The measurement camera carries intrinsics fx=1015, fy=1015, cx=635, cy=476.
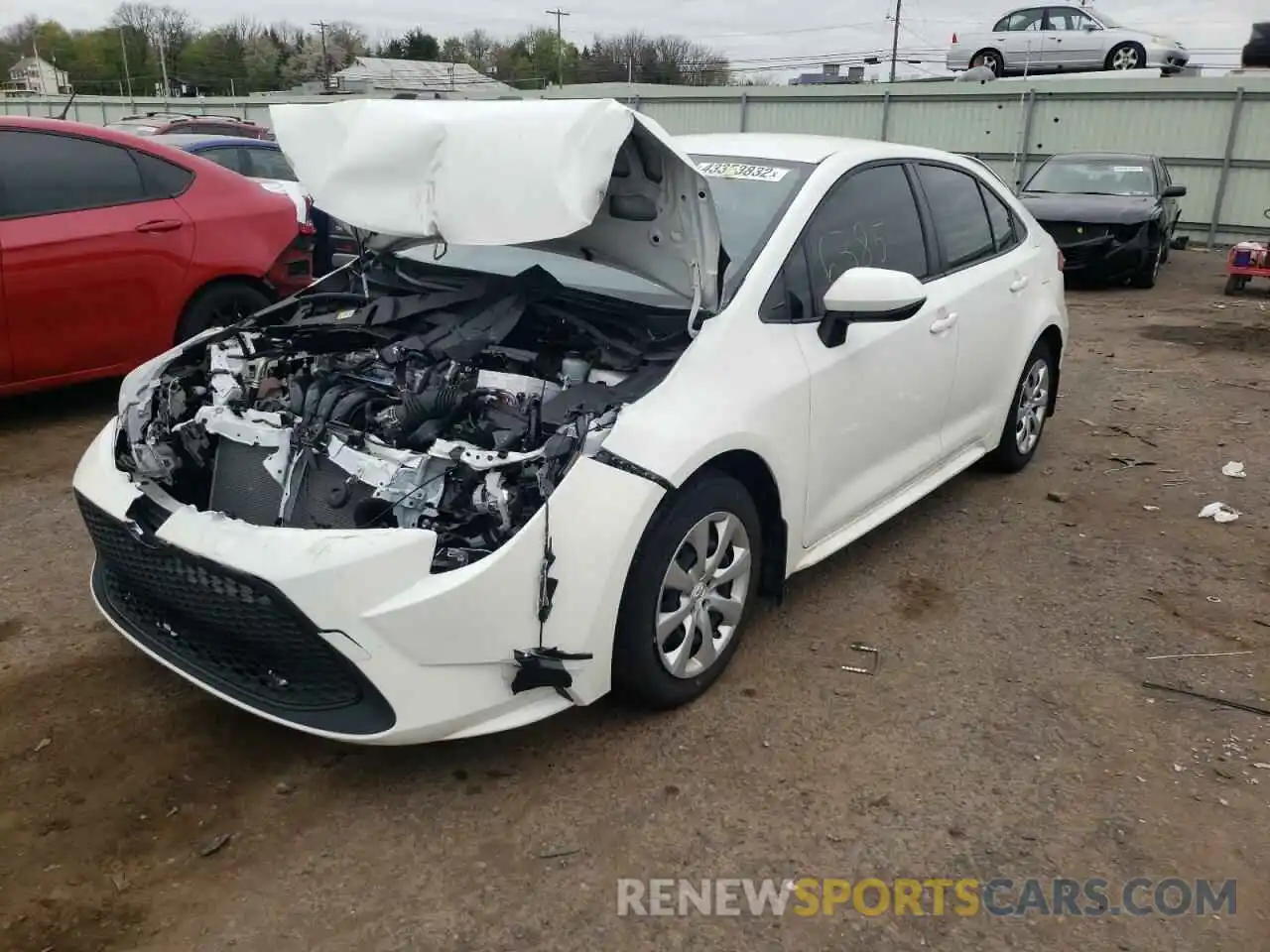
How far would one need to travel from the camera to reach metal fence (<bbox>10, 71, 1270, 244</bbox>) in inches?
642

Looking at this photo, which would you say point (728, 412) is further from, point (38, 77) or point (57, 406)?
point (38, 77)

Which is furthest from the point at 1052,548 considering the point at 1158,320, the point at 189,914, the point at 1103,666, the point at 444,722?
the point at 1158,320

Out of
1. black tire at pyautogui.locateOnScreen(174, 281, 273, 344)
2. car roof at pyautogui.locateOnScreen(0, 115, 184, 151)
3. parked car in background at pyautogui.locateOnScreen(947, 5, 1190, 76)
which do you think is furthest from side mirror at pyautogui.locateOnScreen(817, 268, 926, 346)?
parked car in background at pyautogui.locateOnScreen(947, 5, 1190, 76)

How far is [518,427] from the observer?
2902mm

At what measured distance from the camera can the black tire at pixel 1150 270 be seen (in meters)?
11.9

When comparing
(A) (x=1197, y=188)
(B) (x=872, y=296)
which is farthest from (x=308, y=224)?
(A) (x=1197, y=188)

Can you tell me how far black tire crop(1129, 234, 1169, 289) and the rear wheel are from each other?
11444 mm

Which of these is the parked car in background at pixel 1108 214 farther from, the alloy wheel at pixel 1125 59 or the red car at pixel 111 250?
the alloy wheel at pixel 1125 59

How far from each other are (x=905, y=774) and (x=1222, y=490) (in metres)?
3.35

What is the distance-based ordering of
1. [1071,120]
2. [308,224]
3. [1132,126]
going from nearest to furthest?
[308,224] → [1132,126] → [1071,120]

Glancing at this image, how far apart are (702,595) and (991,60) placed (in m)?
23.4

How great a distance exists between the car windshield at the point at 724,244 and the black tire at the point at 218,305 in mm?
2492

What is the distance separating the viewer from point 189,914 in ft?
7.62

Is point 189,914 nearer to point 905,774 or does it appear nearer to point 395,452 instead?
point 395,452
